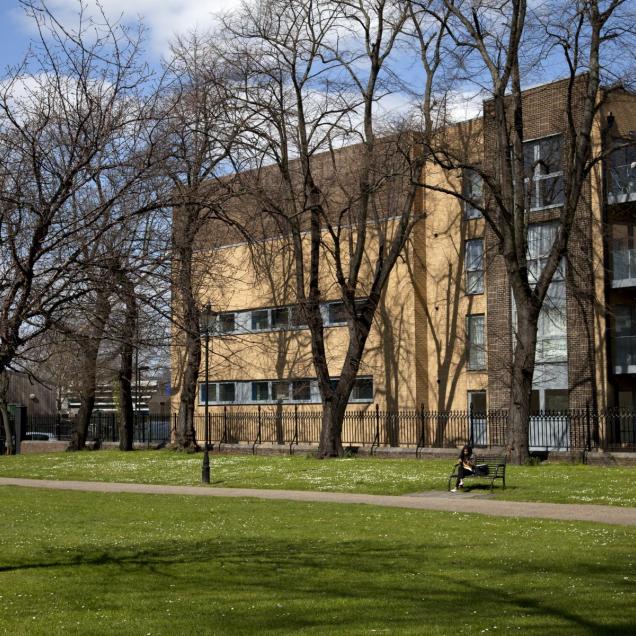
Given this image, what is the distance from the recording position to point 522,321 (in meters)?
32.7

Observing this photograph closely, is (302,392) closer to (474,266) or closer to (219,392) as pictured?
(219,392)

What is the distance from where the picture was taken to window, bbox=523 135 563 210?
37.5 metres

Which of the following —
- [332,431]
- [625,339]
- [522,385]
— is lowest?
[332,431]

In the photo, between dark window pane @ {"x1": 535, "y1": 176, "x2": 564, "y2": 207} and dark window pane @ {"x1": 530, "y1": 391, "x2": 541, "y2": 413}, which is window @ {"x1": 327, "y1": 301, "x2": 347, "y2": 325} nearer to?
dark window pane @ {"x1": 530, "y1": 391, "x2": 541, "y2": 413}

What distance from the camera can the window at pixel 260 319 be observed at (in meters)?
48.8

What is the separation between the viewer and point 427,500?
22.8 metres

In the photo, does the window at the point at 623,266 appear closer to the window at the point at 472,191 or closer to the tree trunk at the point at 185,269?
the window at the point at 472,191

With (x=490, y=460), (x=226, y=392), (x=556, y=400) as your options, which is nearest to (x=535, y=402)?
(x=556, y=400)

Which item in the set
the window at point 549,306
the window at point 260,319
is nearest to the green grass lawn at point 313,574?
the window at point 549,306

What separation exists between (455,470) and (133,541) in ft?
39.7

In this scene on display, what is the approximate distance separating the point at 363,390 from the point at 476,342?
232 inches

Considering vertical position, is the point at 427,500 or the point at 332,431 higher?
the point at 332,431

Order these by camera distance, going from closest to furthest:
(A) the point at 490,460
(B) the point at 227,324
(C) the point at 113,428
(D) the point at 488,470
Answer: (D) the point at 488,470 → (A) the point at 490,460 → (C) the point at 113,428 → (B) the point at 227,324

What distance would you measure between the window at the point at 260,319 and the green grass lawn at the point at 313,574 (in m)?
28.6
